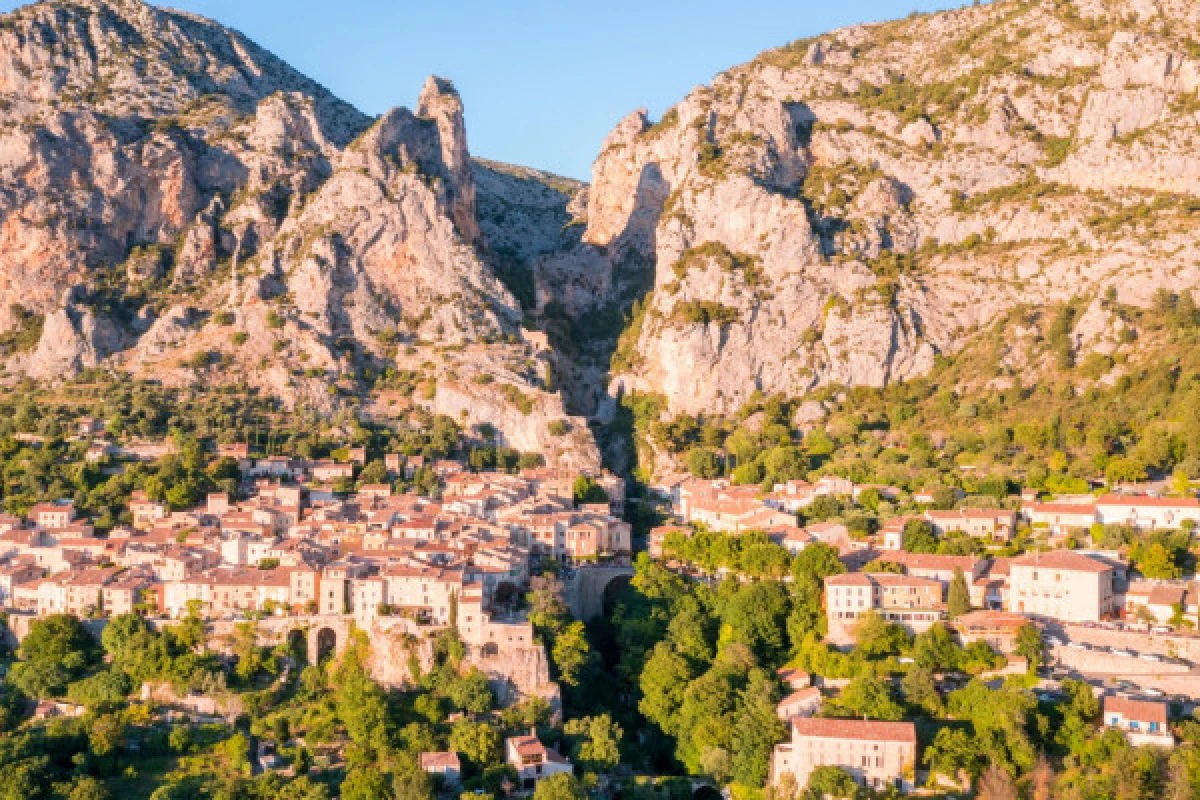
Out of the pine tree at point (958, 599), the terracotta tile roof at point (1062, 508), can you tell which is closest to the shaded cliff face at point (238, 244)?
the terracotta tile roof at point (1062, 508)

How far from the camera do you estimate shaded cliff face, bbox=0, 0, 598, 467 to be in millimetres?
81812

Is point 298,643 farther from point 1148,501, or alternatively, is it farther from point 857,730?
point 1148,501

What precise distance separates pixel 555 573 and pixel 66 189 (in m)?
55.3

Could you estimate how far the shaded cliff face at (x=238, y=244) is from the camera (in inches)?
3221

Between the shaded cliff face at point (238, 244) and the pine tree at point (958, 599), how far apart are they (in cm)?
3256

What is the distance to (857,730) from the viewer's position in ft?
128

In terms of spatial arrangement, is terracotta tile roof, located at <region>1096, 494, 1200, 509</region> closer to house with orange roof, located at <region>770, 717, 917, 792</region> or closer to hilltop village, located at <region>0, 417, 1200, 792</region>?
hilltop village, located at <region>0, 417, 1200, 792</region>

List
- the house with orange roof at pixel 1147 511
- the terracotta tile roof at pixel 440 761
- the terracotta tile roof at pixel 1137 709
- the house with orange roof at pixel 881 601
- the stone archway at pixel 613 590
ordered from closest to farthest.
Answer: the terracotta tile roof at pixel 1137 709 < the terracotta tile roof at pixel 440 761 < the house with orange roof at pixel 881 601 < the house with orange roof at pixel 1147 511 < the stone archway at pixel 613 590

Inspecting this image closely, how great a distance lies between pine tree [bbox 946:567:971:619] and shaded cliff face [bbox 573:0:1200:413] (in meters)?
33.0

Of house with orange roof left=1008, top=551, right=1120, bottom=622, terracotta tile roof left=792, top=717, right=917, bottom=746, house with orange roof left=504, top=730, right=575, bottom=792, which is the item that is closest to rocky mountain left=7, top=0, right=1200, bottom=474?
house with orange roof left=1008, top=551, right=1120, bottom=622

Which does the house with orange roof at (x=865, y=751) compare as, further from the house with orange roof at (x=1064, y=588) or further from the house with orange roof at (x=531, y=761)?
the house with orange roof at (x=1064, y=588)

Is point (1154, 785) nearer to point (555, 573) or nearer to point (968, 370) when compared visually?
point (555, 573)

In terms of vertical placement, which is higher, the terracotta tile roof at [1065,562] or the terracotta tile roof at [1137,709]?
the terracotta tile roof at [1065,562]

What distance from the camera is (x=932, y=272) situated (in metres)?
87.1
